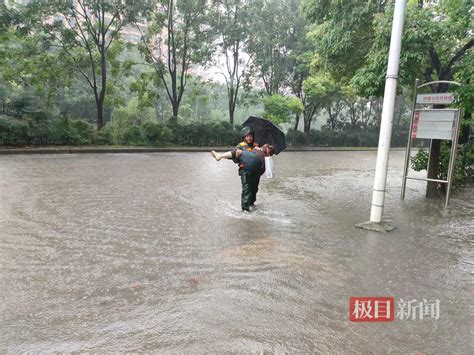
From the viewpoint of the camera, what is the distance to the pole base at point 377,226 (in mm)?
6566

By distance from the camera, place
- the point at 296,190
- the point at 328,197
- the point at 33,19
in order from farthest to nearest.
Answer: the point at 33,19
the point at 296,190
the point at 328,197

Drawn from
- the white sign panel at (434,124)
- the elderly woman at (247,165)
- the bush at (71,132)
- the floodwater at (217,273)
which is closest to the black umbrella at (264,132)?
the elderly woman at (247,165)

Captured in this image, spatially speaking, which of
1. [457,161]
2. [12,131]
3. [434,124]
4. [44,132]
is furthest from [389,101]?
[44,132]

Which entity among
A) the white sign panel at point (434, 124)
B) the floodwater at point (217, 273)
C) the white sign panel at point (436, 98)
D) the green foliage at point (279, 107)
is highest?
the green foliage at point (279, 107)

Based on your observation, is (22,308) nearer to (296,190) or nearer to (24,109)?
(296,190)

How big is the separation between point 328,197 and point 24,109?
14.9m

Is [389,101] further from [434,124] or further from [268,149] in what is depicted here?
[434,124]

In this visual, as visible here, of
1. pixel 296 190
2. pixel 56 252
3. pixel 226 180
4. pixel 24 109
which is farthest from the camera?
pixel 24 109

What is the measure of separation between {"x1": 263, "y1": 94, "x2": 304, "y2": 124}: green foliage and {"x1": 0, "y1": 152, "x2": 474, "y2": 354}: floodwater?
67.0 feet

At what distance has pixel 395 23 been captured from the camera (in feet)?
20.7

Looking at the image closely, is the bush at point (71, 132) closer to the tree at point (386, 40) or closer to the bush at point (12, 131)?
the bush at point (12, 131)

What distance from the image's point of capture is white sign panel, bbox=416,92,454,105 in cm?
832

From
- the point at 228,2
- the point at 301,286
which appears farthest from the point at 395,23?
the point at 228,2

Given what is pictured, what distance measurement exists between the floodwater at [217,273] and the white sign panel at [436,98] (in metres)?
2.33
